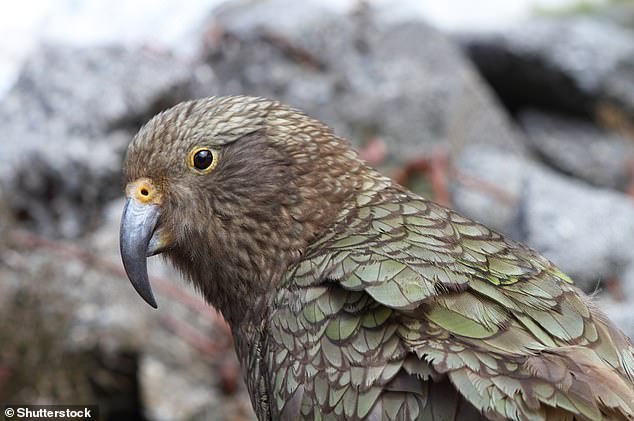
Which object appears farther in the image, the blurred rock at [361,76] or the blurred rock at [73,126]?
the blurred rock at [361,76]

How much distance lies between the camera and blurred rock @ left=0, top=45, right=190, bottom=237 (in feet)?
17.6

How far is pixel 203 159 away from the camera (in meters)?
2.95

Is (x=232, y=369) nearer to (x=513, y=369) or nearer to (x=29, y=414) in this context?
(x=29, y=414)

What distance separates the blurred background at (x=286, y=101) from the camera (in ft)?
14.7

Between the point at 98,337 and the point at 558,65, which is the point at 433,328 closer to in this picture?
the point at 98,337

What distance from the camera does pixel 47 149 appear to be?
5.39 m

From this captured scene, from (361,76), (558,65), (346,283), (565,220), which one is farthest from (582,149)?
(346,283)

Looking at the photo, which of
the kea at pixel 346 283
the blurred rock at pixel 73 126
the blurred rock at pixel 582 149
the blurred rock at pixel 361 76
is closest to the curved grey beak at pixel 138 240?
the kea at pixel 346 283

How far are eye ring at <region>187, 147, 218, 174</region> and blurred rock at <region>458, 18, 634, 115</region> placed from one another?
4.92 m

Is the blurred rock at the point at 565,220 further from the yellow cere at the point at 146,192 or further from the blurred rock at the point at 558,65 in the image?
the yellow cere at the point at 146,192

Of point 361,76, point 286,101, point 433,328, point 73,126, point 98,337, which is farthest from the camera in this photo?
point 361,76

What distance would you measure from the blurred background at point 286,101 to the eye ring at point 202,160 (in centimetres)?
143

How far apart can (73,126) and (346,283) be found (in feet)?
10.7

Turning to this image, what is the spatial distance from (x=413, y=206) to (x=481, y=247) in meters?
0.27
